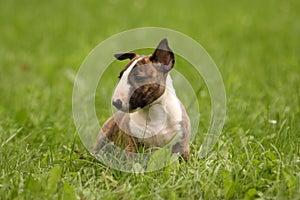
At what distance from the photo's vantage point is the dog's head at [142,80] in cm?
283

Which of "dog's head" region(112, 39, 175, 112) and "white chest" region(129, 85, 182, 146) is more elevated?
"dog's head" region(112, 39, 175, 112)

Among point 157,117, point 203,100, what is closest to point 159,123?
point 157,117

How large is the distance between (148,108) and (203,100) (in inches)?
85.5

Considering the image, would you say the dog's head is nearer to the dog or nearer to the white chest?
the dog

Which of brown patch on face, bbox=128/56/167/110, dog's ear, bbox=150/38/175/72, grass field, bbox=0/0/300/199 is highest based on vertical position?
dog's ear, bbox=150/38/175/72

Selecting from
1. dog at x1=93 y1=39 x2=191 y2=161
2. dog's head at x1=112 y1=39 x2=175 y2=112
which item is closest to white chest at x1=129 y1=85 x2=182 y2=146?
dog at x1=93 y1=39 x2=191 y2=161

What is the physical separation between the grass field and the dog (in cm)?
17

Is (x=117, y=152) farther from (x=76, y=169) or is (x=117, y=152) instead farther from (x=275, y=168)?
(x=275, y=168)

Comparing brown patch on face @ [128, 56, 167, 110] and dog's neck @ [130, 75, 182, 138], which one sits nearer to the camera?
brown patch on face @ [128, 56, 167, 110]

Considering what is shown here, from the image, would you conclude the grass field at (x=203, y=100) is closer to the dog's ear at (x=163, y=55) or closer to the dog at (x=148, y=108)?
→ the dog at (x=148, y=108)

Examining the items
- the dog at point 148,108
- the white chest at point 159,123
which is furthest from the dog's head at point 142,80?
the white chest at point 159,123

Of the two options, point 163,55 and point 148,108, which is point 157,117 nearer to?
point 148,108

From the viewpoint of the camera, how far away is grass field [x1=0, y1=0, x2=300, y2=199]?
2916mm

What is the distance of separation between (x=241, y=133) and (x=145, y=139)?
3.07 feet
